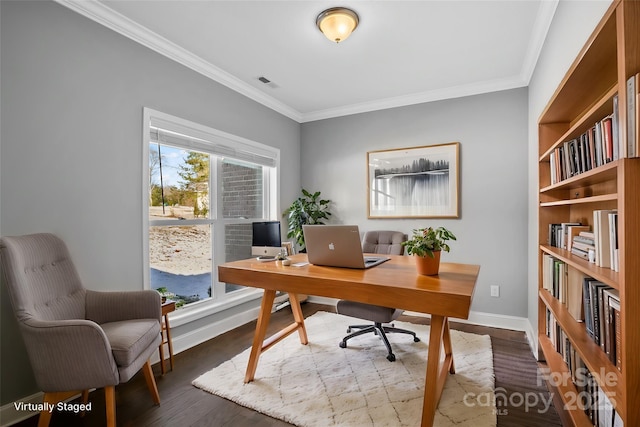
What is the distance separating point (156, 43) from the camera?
2455 millimetres

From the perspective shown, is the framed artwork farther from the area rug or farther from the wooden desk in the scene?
the wooden desk

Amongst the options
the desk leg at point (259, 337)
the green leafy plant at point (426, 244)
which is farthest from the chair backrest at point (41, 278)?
the green leafy plant at point (426, 244)

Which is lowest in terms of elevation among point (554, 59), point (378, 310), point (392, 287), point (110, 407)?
point (110, 407)

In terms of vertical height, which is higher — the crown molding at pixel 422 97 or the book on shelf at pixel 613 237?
the crown molding at pixel 422 97

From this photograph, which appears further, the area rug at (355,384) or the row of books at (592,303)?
the area rug at (355,384)

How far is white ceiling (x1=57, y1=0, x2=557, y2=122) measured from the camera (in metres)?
2.10

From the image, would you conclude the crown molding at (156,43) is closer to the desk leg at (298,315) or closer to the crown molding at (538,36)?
the desk leg at (298,315)

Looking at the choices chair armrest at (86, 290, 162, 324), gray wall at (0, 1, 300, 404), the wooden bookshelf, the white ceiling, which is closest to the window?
gray wall at (0, 1, 300, 404)

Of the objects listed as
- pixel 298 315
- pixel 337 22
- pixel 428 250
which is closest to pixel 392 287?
pixel 428 250

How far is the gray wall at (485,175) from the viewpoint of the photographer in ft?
10.4

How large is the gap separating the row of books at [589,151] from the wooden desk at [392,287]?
0.77m

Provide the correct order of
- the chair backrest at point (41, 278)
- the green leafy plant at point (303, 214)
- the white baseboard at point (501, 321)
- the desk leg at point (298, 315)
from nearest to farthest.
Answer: the chair backrest at point (41, 278) → the desk leg at point (298, 315) → the white baseboard at point (501, 321) → the green leafy plant at point (303, 214)

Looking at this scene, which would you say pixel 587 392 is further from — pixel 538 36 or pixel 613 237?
pixel 538 36

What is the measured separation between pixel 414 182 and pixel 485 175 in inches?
29.5
